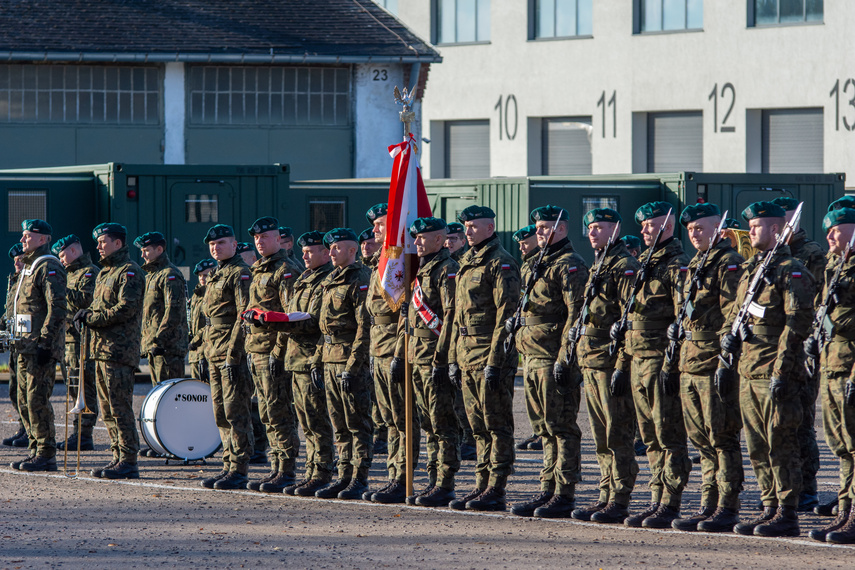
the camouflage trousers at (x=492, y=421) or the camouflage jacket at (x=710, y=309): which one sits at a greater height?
the camouflage jacket at (x=710, y=309)

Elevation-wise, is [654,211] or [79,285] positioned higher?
[654,211]

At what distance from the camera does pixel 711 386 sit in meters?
9.36

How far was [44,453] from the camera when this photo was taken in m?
12.6

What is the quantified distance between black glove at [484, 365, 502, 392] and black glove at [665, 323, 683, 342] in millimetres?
1354

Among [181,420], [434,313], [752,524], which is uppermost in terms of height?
[434,313]

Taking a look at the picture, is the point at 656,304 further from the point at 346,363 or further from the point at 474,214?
the point at 346,363

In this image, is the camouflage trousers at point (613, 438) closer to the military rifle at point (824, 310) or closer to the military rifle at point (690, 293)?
the military rifle at point (690, 293)

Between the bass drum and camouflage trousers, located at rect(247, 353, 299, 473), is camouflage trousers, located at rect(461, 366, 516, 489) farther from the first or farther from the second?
the bass drum

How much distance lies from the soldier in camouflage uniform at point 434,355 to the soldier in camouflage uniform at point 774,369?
2144 millimetres

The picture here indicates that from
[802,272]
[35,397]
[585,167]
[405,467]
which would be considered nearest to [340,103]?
[585,167]

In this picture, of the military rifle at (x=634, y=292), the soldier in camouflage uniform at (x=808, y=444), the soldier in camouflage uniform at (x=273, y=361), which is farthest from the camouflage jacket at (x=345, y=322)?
the soldier in camouflage uniform at (x=808, y=444)

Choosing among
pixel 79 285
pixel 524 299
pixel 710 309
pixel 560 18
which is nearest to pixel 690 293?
pixel 710 309

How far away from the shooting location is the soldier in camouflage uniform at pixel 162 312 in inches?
515

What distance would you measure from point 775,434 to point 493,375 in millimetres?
2008
